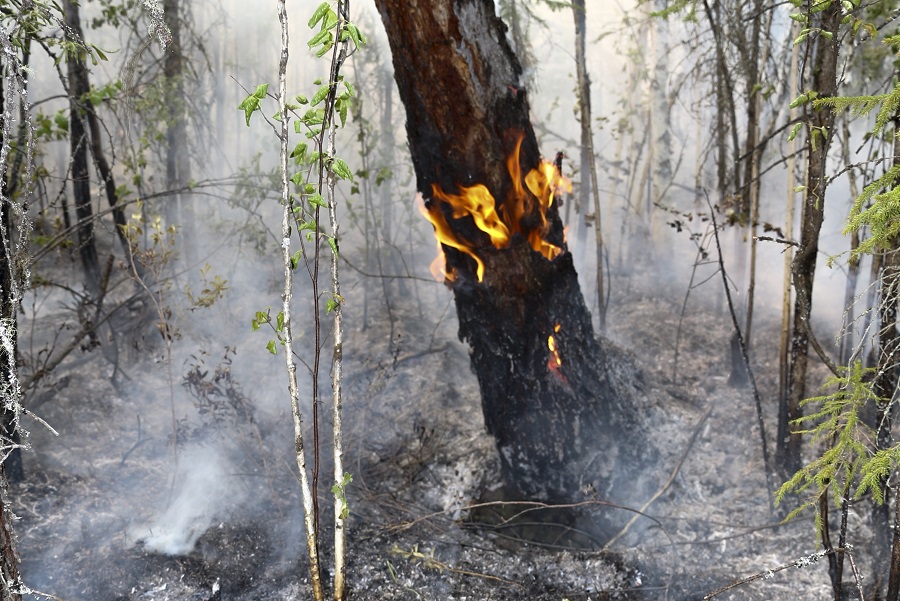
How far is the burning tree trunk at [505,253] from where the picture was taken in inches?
129

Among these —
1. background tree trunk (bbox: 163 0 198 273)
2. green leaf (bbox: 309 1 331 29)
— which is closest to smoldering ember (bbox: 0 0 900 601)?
green leaf (bbox: 309 1 331 29)

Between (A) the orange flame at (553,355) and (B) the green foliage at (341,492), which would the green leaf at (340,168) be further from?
(A) the orange flame at (553,355)

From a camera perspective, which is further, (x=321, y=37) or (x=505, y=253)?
(x=505, y=253)

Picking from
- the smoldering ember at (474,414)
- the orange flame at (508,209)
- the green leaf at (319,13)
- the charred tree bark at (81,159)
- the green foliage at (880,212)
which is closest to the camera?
the green foliage at (880,212)

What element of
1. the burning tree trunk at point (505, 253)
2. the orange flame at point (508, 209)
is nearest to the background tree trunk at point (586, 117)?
the burning tree trunk at point (505, 253)

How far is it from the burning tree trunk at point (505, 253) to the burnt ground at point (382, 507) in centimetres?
38

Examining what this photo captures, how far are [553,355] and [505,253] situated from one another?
2.63ft

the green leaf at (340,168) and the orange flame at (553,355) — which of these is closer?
the green leaf at (340,168)

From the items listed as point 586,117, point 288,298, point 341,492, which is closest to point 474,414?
point 341,492

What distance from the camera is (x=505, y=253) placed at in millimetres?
3627

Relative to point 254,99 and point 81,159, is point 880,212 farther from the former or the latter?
point 81,159

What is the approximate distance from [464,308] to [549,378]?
735 mm

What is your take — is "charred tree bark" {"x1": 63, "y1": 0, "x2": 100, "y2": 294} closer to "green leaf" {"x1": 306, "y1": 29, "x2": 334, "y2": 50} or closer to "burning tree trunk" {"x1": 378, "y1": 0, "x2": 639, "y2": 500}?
"burning tree trunk" {"x1": 378, "y1": 0, "x2": 639, "y2": 500}

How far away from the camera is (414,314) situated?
28.5 ft
